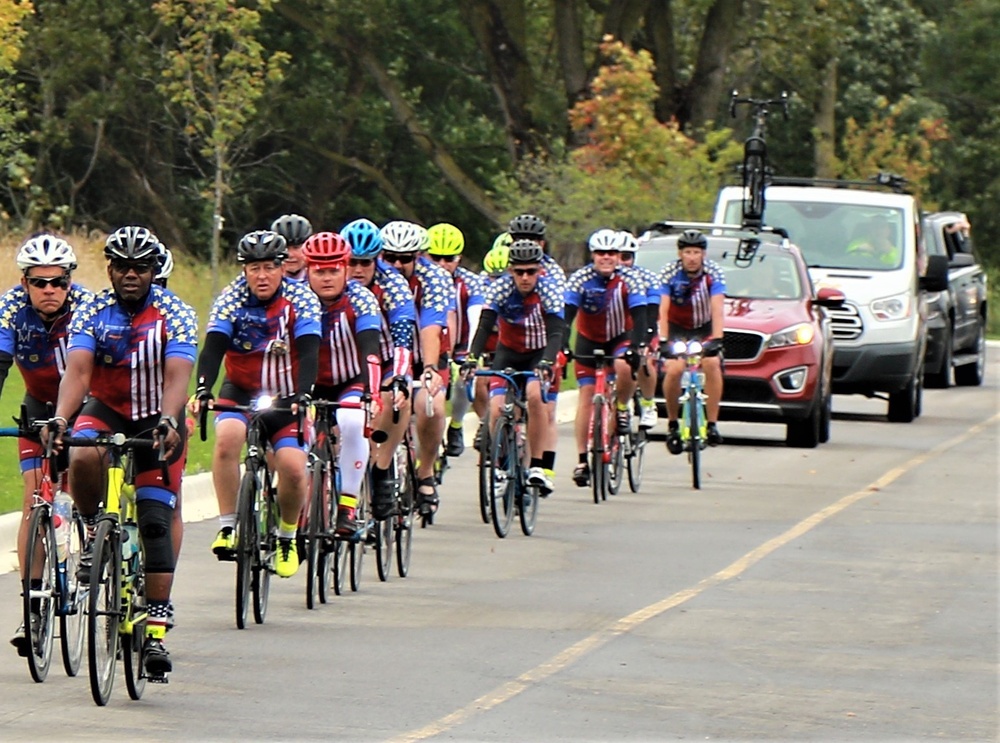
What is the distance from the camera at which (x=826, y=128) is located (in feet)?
174

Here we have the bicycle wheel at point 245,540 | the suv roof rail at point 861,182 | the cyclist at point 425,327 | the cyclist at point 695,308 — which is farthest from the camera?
the suv roof rail at point 861,182

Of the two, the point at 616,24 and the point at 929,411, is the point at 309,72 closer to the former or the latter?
the point at 616,24

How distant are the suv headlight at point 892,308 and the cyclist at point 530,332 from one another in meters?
9.21

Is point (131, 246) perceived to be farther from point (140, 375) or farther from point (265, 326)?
point (265, 326)

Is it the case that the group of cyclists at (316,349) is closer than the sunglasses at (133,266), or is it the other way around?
the sunglasses at (133,266)

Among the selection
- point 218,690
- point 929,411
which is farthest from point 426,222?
point 218,690

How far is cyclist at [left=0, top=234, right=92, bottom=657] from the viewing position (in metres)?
10.0

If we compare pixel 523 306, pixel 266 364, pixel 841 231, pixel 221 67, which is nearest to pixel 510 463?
pixel 523 306

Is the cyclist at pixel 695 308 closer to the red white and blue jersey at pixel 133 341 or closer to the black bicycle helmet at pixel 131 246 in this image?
the red white and blue jersey at pixel 133 341

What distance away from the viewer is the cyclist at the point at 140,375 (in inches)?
360

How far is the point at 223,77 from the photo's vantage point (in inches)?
1384

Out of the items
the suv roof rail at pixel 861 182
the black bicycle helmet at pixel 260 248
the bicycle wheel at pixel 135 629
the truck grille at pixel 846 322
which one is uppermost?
the suv roof rail at pixel 861 182

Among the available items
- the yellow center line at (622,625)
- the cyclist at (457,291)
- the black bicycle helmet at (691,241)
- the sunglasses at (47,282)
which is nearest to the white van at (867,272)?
the yellow center line at (622,625)

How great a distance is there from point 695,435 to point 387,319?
5051 millimetres
